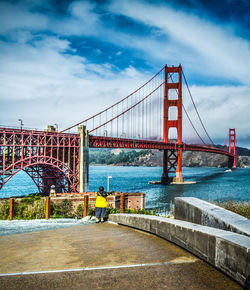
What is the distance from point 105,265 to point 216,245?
176cm

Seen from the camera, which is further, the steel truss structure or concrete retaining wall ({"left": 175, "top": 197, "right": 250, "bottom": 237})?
the steel truss structure

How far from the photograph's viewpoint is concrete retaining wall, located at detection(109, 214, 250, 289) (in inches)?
133

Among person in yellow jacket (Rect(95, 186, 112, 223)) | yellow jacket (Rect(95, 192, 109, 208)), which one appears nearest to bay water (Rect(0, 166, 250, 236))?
person in yellow jacket (Rect(95, 186, 112, 223))

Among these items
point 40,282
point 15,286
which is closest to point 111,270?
point 40,282

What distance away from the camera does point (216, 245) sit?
12.8ft

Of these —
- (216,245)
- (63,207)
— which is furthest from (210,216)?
(63,207)

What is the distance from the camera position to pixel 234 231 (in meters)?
4.31

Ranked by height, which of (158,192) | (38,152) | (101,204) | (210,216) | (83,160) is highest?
(38,152)

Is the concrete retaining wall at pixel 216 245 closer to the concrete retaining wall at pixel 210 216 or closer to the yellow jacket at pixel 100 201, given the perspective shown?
the concrete retaining wall at pixel 210 216

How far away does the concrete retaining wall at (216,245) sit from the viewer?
3383mm

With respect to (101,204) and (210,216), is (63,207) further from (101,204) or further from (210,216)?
(210,216)

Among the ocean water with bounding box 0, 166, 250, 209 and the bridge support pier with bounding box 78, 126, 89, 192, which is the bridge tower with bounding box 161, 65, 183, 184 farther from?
the bridge support pier with bounding box 78, 126, 89, 192

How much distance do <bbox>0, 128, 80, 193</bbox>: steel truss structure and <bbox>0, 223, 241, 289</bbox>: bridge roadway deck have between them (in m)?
29.1

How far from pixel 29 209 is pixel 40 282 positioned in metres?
12.6
